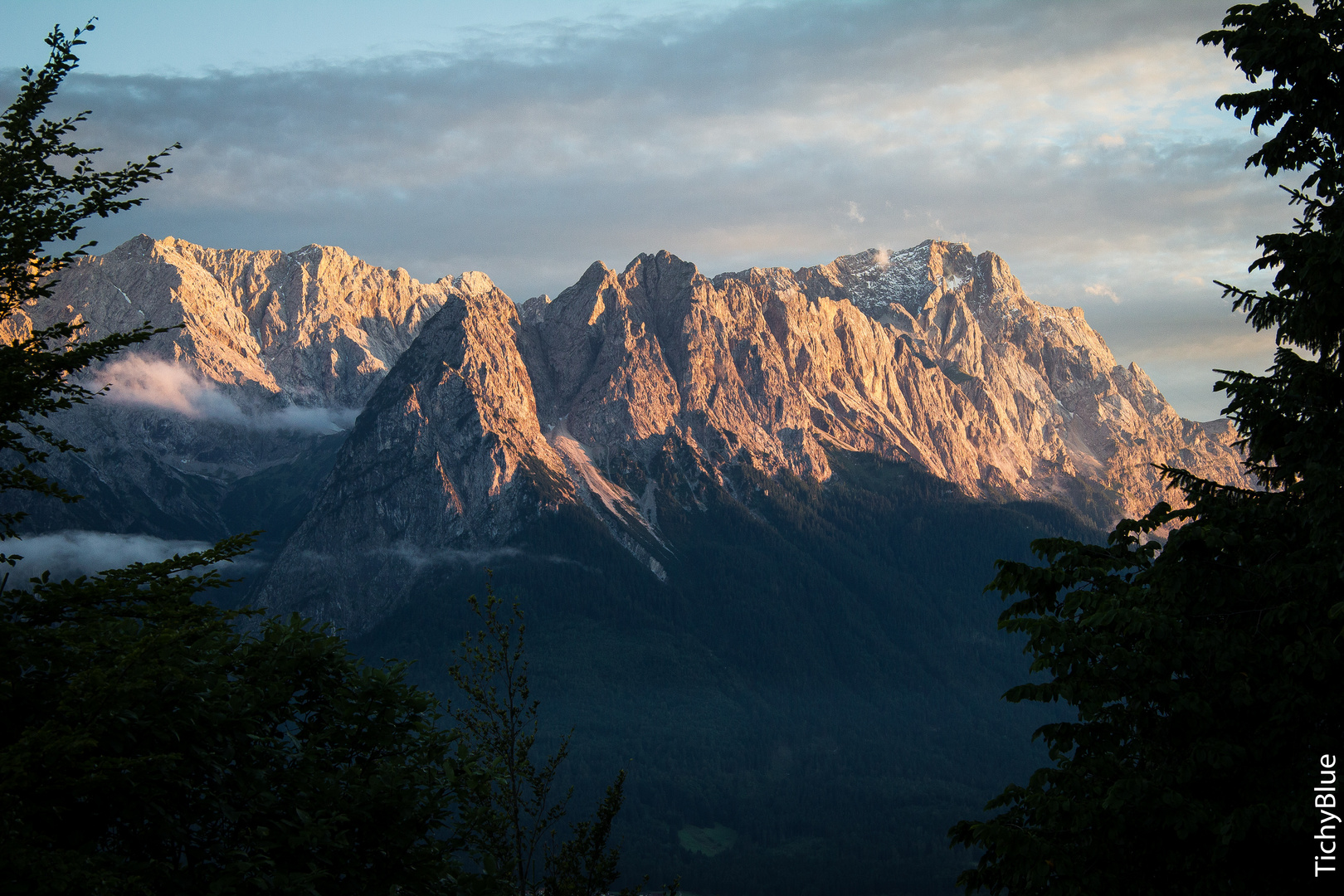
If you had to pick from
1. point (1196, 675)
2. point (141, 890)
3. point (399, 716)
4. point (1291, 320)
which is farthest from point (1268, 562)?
point (141, 890)

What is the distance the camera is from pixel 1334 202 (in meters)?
22.8

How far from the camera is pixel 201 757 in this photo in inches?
717

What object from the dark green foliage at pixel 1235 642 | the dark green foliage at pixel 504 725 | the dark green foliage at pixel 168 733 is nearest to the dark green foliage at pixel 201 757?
the dark green foliage at pixel 168 733

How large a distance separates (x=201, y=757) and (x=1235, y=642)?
20236 mm

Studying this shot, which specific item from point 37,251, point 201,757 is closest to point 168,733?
point 201,757

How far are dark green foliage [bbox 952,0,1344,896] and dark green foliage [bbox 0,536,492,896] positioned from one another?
11.6 meters

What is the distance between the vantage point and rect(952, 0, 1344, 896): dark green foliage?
67.9 feet

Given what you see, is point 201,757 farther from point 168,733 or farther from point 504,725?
point 504,725

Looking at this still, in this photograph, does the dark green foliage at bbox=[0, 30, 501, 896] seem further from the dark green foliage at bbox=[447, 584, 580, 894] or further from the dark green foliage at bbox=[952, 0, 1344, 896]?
the dark green foliage at bbox=[952, 0, 1344, 896]

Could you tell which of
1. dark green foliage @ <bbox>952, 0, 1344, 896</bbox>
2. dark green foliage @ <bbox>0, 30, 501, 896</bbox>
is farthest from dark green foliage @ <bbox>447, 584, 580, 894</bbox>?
dark green foliage @ <bbox>952, 0, 1344, 896</bbox>

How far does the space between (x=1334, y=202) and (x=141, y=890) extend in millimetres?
26118

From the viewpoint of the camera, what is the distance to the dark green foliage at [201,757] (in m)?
16.3

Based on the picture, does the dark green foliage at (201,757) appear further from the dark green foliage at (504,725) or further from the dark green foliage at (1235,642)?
the dark green foliage at (1235,642)

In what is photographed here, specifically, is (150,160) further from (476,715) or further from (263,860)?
(476,715)
